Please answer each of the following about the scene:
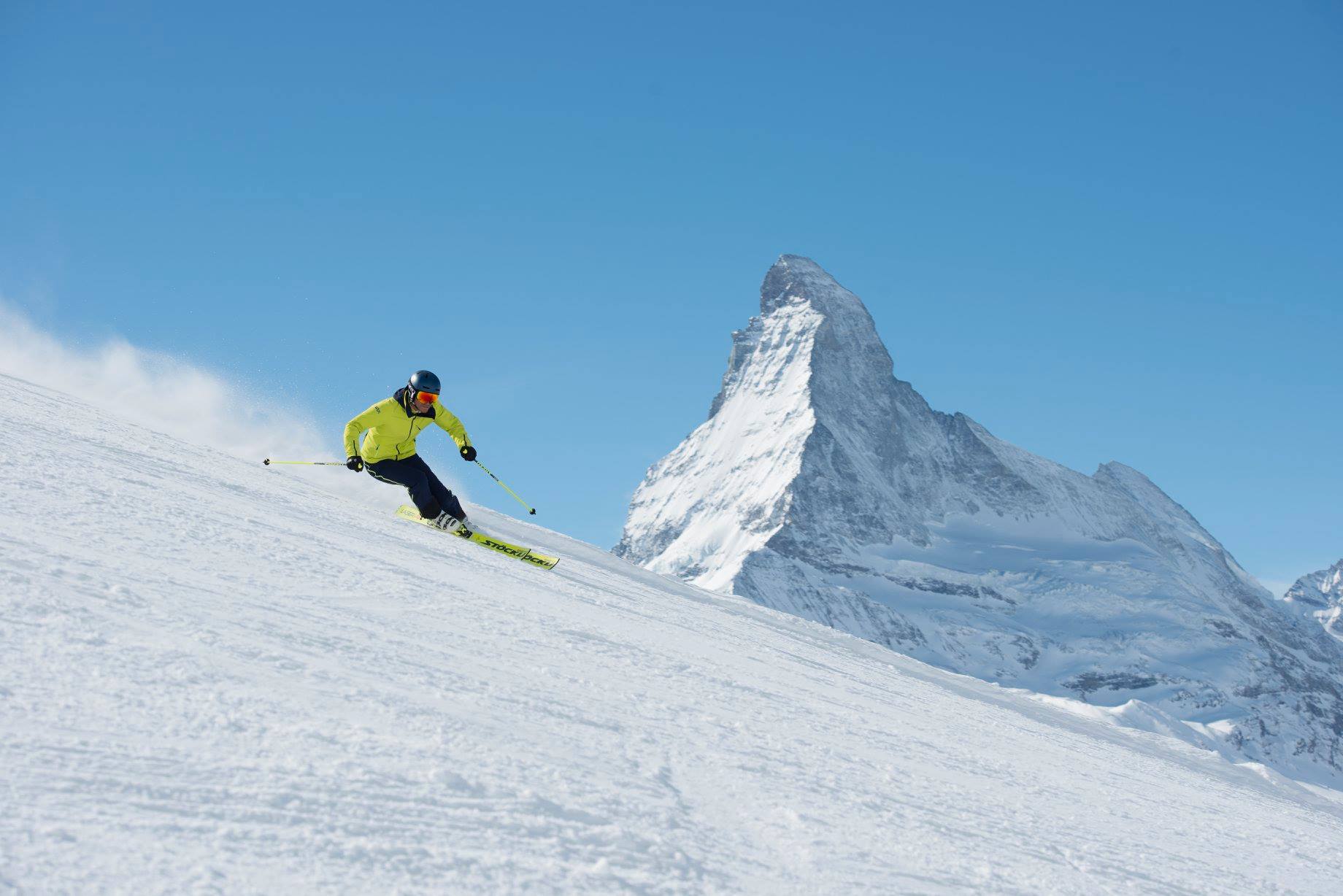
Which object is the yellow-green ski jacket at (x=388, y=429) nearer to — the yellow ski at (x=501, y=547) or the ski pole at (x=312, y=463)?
the yellow ski at (x=501, y=547)

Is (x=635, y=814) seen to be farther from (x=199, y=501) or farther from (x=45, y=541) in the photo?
(x=199, y=501)

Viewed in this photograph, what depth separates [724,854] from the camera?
3.91 m

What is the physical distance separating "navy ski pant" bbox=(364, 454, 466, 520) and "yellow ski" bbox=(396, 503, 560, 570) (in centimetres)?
22

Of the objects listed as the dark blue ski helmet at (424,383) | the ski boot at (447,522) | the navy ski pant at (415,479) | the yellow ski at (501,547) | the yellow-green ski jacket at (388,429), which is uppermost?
the dark blue ski helmet at (424,383)

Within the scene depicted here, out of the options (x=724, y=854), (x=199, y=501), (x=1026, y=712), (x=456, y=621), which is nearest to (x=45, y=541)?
(x=456, y=621)

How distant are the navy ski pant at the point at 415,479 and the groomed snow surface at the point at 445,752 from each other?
3094 mm

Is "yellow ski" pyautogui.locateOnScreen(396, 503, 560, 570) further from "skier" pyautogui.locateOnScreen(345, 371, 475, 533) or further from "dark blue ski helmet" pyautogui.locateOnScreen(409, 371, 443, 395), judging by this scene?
"dark blue ski helmet" pyautogui.locateOnScreen(409, 371, 443, 395)

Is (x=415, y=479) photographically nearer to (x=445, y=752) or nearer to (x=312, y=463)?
(x=312, y=463)

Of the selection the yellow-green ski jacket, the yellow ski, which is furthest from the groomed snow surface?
the yellow-green ski jacket

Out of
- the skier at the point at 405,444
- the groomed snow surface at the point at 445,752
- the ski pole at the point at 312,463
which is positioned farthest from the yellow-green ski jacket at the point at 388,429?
the groomed snow surface at the point at 445,752

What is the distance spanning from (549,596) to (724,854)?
5.70m

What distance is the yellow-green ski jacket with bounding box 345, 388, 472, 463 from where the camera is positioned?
12.8 meters

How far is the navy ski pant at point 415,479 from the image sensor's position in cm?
1307

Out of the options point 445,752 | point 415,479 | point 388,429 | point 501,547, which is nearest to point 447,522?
point 415,479
